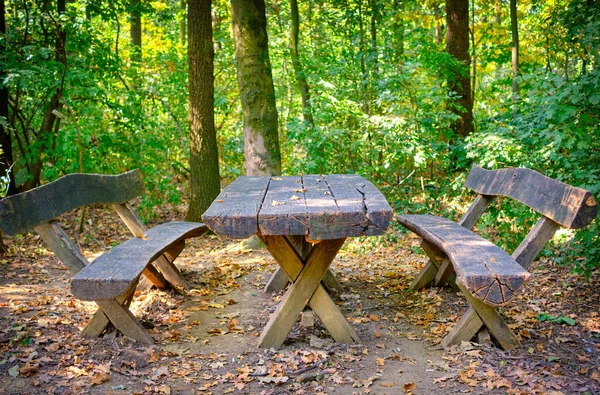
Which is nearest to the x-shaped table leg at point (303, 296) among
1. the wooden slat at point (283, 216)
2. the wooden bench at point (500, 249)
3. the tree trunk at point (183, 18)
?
the wooden slat at point (283, 216)

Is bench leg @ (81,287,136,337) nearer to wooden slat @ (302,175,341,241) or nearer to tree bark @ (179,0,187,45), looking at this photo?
wooden slat @ (302,175,341,241)

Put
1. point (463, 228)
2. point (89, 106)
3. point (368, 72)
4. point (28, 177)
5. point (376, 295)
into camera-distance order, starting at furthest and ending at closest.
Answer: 1. point (368, 72)
2. point (89, 106)
3. point (28, 177)
4. point (376, 295)
5. point (463, 228)

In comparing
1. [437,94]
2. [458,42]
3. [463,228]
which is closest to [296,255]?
[463,228]

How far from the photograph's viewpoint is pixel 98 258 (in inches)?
159

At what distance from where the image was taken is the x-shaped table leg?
397 cm

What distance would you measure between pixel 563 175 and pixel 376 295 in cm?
206

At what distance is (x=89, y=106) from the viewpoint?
8609 mm

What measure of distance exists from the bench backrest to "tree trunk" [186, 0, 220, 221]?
14.3 feet

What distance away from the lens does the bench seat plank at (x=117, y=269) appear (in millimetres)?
3529

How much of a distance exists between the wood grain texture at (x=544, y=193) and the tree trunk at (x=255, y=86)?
9.19 ft

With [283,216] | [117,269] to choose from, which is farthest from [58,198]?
[283,216]

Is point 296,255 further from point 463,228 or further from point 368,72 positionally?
point 368,72

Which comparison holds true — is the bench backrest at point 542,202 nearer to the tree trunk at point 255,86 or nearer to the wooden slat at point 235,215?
the wooden slat at point 235,215

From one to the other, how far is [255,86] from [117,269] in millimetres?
3840
